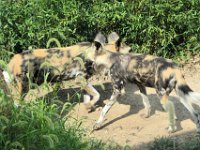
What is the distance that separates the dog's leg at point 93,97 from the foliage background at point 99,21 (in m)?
1.13

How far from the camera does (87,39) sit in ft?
26.7

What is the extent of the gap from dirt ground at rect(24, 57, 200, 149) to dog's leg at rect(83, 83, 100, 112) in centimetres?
8

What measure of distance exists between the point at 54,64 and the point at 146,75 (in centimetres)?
126

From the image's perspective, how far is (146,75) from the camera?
6.06m

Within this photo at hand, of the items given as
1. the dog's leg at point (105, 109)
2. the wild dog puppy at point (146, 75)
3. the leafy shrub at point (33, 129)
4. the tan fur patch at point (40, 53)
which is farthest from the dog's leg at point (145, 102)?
the leafy shrub at point (33, 129)

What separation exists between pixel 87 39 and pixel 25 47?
3.11 ft

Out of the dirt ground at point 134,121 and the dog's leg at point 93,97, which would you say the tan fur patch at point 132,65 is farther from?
the dog's leg at point 93,97

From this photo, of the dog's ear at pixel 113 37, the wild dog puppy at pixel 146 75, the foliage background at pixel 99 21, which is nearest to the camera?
the wild dog puppy at pixel 146 75

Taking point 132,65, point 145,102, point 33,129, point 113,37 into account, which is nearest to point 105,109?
point 145,102

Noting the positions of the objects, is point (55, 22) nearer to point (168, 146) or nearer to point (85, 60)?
point (85, 60)

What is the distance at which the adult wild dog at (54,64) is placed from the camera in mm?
6516

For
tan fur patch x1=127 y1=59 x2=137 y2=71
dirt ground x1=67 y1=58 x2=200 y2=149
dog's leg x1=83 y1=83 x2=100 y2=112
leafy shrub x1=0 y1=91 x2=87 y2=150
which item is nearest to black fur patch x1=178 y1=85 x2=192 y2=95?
dirt ground x1=67 y1=58 x2=200 y2=149

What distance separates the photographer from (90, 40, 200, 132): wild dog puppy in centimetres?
577

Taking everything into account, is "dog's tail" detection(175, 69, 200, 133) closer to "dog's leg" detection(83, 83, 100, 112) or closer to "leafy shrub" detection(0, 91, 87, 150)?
"dog's leg" detection(83, 83, 100, 112)
